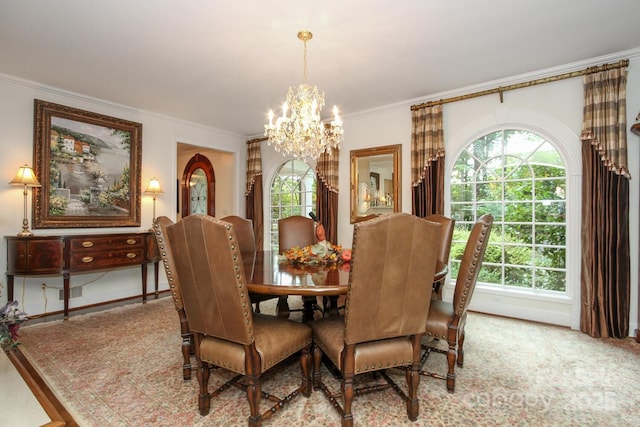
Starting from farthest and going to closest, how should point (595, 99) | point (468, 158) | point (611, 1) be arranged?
1. point (468, 158)
2. point (595, 99)
3. point (611, 1)

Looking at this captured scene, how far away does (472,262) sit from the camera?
73.0 inches

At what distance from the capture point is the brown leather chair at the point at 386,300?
57.0 inches

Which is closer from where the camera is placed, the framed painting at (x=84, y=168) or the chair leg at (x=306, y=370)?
the chair leg at (x=306, y=370)

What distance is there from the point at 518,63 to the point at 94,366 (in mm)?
4388

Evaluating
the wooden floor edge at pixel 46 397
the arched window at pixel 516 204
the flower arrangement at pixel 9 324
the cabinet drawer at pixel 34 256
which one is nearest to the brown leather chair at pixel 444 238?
the arched window at pixel 516 204

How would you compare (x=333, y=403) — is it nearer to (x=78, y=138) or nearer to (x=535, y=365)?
(x=535, y=365)

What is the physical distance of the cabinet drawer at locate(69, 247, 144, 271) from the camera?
11.1 feet

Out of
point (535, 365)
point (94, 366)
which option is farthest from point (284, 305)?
point (535, 365)

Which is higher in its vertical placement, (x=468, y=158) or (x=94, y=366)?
(x=468, y=158)

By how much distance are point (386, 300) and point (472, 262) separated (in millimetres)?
676

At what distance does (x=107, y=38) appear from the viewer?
8.32ft

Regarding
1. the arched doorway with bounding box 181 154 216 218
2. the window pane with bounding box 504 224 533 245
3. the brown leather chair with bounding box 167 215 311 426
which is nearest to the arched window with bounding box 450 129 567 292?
the window pane with bounding box 504 224 533 245

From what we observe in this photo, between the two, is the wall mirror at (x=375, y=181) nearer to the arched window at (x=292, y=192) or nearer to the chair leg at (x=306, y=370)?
the arched window at (x=292, y=192)

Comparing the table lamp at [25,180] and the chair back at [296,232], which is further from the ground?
the table lamp at [25,180]
